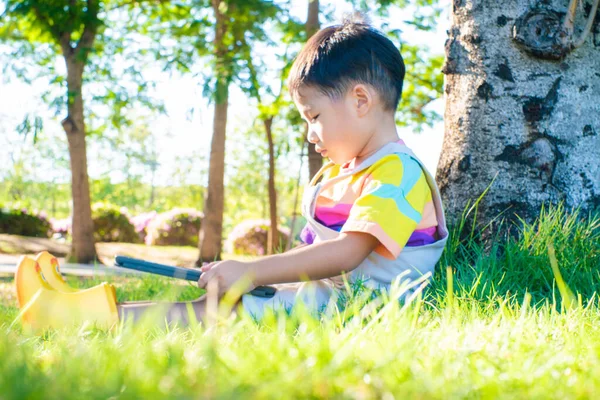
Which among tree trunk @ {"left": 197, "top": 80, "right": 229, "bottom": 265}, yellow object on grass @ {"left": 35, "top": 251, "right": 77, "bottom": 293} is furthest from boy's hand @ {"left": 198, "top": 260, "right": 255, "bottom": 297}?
tree trunk @ {"left": 197, "top": 80, "right": 229, "bottom": 265}

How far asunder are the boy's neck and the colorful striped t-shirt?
4.0 inches

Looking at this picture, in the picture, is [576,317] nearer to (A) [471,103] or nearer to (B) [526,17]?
(A) [471,103]

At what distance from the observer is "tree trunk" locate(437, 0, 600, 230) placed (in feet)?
10.9

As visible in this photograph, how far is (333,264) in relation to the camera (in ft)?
8.03

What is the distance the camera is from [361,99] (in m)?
2.71

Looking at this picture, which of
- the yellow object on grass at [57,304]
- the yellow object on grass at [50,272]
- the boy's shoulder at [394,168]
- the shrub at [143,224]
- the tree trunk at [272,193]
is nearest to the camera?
the boy's shoulder at [394,168]

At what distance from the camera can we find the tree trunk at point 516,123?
10.9 ft

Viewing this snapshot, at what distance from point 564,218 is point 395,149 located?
113 cm

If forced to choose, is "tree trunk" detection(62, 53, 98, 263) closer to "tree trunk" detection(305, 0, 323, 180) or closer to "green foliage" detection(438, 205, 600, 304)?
"tree trunk" detection(305, 0, 323, 180)

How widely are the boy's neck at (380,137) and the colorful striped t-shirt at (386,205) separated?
0.10 metres

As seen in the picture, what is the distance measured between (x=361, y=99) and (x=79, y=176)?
903cm

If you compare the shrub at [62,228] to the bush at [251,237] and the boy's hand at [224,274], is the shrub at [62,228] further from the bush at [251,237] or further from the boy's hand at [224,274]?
the boy's hand at [224,274]

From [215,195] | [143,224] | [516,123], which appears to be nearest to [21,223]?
[143,224]

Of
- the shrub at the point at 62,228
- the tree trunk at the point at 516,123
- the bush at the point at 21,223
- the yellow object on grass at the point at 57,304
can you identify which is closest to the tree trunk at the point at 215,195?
the tree trunk at the point at 516,123
